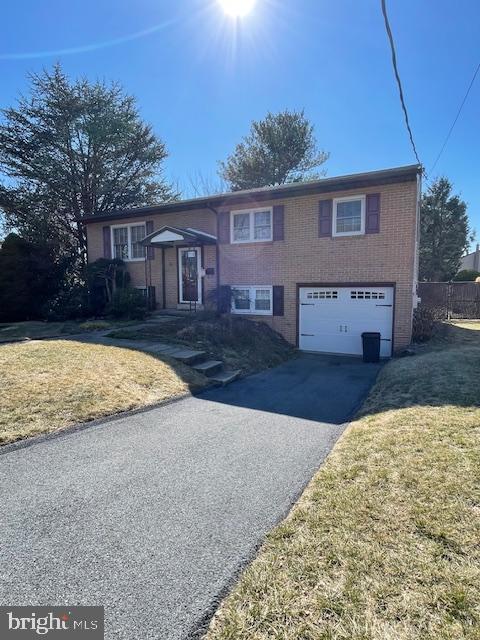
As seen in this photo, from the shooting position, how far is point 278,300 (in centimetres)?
1259

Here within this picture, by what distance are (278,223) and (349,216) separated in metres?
2.32

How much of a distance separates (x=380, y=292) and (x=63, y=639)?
35.4ft

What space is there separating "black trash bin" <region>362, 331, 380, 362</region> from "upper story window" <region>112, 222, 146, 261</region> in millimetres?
9396

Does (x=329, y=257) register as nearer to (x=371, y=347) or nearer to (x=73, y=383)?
(x=371, y=347)

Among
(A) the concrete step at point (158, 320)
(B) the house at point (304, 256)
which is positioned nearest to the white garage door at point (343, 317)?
(B) the house at point (304, 256)

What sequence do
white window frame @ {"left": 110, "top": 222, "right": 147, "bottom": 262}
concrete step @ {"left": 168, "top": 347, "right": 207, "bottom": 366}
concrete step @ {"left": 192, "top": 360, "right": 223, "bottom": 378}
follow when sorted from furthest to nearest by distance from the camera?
white window frame @ {"left": 110, "top": 222, "right": 147, "bottom": 262}, concrete step @ {"left": 168, "top": 347, "right": 207, "bottom": 366}, concrete step @ {"left": 192, "top": 360, "right": 223, "bottom": 378}

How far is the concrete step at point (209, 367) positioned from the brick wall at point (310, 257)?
439cm

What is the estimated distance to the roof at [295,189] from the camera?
33.6 ft

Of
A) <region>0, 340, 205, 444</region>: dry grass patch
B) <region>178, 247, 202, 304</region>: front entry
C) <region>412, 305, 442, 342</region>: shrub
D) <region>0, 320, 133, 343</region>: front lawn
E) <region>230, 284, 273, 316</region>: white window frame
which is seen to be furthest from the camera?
<region>178, 247, 202, 304</region>: front entry

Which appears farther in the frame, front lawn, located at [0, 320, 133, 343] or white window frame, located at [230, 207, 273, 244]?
white window frame, located at [230, 207, 273, 244]

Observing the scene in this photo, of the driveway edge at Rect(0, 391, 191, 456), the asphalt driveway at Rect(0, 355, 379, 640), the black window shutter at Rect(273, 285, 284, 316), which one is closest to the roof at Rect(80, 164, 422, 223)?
the black window shutter at Rect(273, 285, 284, 316)

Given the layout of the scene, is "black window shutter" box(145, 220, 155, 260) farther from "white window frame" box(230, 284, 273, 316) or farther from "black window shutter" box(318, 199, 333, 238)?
"black window shutter" box(318, 199, 333, 238)

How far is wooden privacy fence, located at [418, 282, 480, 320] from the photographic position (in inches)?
712

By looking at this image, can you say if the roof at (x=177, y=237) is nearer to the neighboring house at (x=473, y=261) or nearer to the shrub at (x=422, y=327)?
the shrub at (x=422, y=327)
